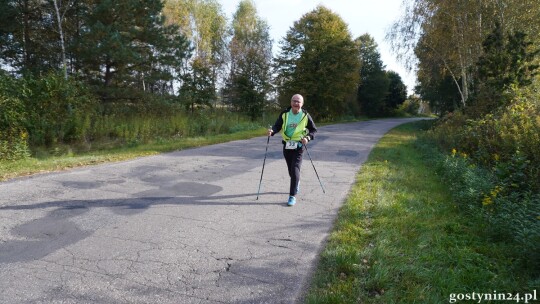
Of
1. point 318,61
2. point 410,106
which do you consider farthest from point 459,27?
point 410,106

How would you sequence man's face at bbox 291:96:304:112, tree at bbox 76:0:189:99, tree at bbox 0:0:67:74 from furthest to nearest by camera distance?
tree at bbox 0:0:67:74
tree at bbox 76:0:189:99
man's face at bbox 291:96:304:112

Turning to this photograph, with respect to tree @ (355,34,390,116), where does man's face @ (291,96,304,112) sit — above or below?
below

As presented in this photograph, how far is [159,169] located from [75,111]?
8391 millimetres

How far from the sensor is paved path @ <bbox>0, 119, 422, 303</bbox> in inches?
120

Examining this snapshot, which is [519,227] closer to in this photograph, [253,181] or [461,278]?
[461,278]

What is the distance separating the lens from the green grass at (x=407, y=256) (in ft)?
10.3

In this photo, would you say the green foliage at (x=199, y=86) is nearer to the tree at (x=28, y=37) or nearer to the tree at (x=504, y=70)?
the tree at (x=28, y=37)

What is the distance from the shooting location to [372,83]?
170ft

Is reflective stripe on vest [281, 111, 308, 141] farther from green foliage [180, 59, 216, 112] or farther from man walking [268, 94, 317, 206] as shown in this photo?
green foliage [180, 59, 216, 112]

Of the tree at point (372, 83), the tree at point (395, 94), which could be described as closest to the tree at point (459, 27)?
the tree at point (372, 83)

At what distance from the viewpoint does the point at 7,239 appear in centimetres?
390

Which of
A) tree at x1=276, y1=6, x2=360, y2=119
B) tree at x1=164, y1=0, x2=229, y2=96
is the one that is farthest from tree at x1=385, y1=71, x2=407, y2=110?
tree at x1=164, y1=0, x2=229, y2=96

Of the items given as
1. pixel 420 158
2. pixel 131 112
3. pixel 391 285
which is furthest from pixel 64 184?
pixel 131 112
